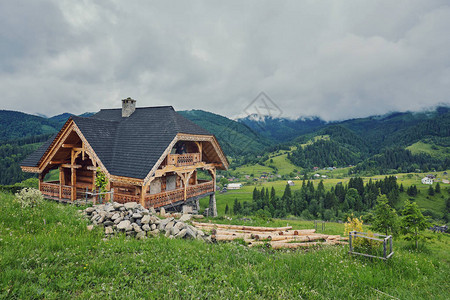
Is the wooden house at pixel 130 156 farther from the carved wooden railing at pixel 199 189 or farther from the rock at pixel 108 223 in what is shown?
the rock at pixel 108 223

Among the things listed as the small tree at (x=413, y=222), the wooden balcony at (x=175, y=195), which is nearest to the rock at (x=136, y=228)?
the wooden balcony at (x=175, y=195)

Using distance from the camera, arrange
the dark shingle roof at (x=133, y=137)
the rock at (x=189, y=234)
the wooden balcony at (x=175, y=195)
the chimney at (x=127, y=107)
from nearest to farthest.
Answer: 1. the rock at (x=189, y=234)
2. the dark shingle roof at (x=133, y=137)
3. the wooden balcony at (x=175, y=195)
4. the chimney at (x=127, y=107)

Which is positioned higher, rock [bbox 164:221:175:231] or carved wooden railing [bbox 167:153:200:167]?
carved wooden railing [bbox 167:153:200:167]

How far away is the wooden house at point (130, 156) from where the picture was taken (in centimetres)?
1598

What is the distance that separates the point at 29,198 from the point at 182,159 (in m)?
10.8

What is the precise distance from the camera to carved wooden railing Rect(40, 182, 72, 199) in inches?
733

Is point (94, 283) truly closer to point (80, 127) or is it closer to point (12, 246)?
point (12, 246)

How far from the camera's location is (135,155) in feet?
54.5

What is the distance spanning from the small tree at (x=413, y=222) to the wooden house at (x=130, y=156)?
14.6m

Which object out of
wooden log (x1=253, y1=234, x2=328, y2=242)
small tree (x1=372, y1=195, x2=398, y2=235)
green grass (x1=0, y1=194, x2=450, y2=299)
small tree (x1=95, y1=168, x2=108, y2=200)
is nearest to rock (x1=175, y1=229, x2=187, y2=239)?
green grass (x1=0, y1=194, x2=450, y2=299)

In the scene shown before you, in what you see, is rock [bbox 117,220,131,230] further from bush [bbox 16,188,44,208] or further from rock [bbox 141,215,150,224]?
bush [bbox 16,188,44,208]

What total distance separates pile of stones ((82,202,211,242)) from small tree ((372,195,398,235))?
10.1 meters

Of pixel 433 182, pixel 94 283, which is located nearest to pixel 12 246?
pixel 94 283

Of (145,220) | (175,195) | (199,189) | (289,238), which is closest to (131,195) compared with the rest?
(175,195)
